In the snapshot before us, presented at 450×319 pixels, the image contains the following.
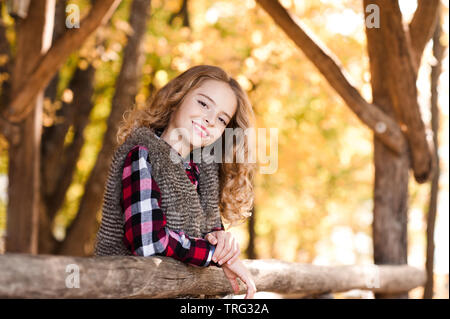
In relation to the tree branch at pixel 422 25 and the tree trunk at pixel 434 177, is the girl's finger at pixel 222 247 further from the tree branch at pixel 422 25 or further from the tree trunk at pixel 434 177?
the tree trunk at pixel 434 177

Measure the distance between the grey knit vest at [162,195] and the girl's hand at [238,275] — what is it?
7.2 inches

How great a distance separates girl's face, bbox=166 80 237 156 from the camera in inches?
92.4

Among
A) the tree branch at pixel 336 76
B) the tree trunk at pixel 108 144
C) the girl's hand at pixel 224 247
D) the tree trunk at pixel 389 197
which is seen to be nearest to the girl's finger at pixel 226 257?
the girl's hand at pixel 224 247

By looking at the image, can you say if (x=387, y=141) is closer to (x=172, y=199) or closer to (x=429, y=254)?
(x=429, y=254)

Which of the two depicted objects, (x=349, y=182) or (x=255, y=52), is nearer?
(x=255, y=52)

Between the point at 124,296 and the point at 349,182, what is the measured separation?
458 inches

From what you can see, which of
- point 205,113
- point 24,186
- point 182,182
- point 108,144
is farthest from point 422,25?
point 24,186

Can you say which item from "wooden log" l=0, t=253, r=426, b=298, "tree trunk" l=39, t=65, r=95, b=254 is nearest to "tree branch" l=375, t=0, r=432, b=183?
"wooden log" l=0, t=253, r=426, b=298

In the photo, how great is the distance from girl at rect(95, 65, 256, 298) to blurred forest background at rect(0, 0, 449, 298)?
227 centimetres

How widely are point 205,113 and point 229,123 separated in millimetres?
280

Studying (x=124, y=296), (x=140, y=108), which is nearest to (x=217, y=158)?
(x=140, y=108)

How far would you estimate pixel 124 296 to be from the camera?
182 cm

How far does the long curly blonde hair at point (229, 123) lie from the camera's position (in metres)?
2.48

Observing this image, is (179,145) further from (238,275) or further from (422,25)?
(422,25)
